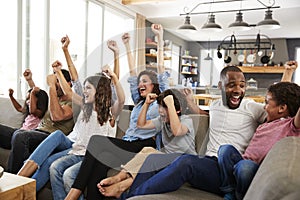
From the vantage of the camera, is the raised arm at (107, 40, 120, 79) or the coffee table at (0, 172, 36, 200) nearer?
the coffee table at (0, 172, 36, 200)

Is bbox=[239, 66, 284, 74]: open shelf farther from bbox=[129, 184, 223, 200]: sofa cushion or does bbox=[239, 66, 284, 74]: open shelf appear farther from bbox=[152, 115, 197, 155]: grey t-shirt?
bbox=[129, 184, 223, 200]: sofa cushion

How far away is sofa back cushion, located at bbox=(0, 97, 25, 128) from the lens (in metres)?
2.65

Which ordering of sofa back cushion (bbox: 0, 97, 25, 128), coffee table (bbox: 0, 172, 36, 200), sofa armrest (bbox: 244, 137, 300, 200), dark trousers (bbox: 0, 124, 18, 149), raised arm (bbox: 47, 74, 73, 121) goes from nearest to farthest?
sofa armrest (bbox: 244, 137, 300, 200)
coffee table (bbox: 0, 172, 36, 200)
raised arm (bbox: 47, 74, 73, 121)
dark trousers (bbox: 0, 124, 18, 149)
sofa back cushion (bbox: 0, 97, 25, 128)

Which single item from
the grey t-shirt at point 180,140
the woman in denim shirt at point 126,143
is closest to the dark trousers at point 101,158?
the woman in denim shirt at point 126,143

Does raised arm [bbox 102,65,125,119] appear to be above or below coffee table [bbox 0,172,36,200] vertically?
above

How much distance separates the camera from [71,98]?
2172 millimetres

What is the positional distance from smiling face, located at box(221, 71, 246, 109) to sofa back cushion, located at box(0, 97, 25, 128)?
1.92m

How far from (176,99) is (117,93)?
438mm

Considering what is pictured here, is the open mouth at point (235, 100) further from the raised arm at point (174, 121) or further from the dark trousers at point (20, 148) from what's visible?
the dark trousers at point (20, 148)

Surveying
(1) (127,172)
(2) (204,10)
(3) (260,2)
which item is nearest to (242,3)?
(3) (260,2)

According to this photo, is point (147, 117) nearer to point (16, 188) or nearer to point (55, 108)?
point (55, 108)

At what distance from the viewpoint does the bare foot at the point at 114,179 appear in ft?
5.11

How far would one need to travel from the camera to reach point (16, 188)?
1228 mm

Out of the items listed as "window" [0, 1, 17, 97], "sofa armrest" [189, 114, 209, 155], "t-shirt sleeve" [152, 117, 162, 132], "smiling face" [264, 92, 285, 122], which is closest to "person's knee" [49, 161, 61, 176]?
"t-shirt sleeve" [152, 117, 162, 132]
